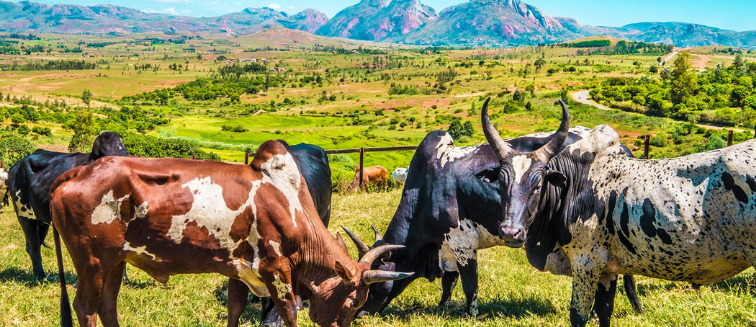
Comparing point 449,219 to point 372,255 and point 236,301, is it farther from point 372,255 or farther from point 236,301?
point 236,301

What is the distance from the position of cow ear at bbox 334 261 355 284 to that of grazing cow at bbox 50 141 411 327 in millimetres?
11

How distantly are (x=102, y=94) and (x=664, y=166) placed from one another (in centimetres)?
13563

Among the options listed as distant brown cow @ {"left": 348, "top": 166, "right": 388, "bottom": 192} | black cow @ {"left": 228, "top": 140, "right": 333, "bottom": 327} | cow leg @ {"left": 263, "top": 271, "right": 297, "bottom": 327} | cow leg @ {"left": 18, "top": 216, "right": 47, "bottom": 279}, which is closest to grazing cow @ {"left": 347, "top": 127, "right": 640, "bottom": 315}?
black cow @ {"left": 228, "top": 140, "right": 333, "bottom": 327}

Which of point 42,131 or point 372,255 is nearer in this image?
point 372,255

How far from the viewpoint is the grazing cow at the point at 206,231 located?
4.40 meters

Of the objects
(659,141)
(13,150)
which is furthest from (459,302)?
(13,150)

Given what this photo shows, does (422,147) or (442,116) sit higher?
(422,147)

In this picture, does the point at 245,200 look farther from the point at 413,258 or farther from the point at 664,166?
the point at 664,166

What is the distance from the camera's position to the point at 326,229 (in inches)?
205

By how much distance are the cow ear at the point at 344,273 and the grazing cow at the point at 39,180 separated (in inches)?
168

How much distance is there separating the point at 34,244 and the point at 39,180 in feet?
3.82

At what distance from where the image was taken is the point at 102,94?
123625 mm

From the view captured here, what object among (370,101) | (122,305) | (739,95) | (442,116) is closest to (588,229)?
(122,305)

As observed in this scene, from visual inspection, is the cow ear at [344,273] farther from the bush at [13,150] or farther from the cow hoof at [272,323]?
the bush at [13,150]
